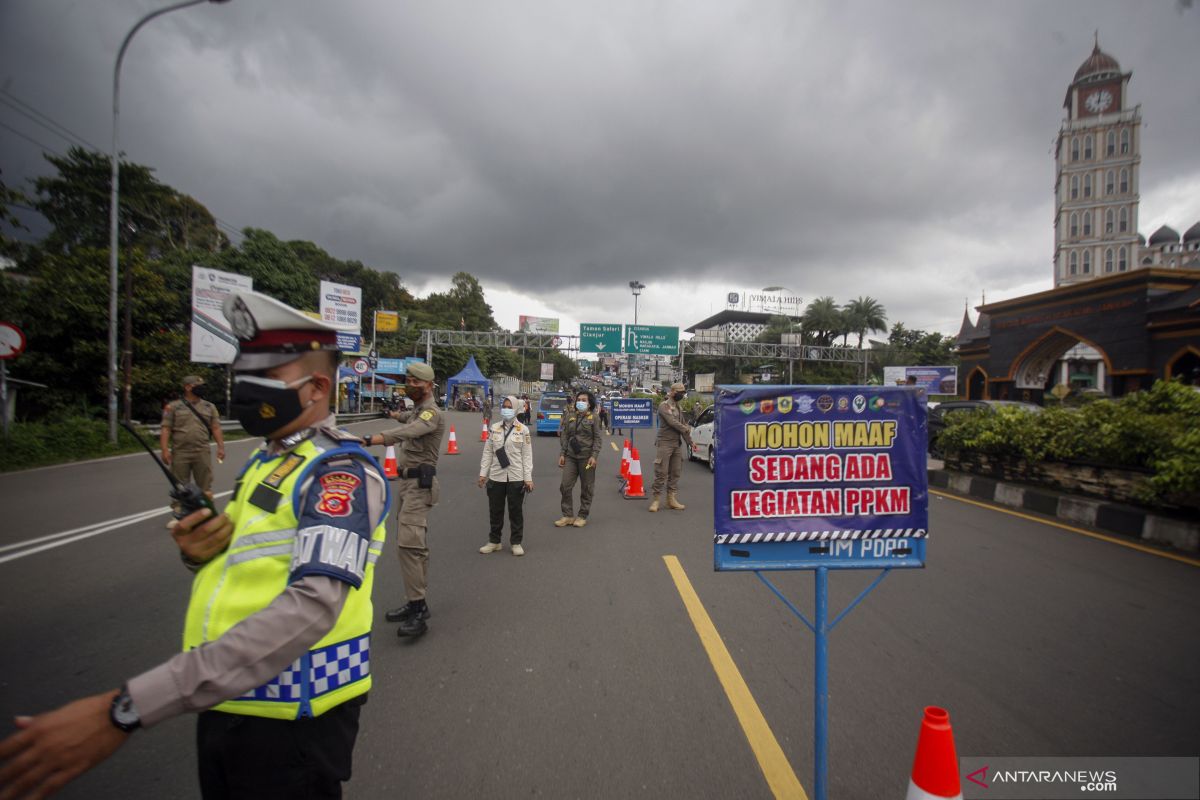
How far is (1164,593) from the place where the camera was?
15.9ft

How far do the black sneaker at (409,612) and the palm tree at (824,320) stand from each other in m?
53.5

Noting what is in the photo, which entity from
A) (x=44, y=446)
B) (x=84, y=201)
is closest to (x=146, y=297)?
(x=44, y=446)

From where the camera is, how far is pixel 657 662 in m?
Result: 3.56

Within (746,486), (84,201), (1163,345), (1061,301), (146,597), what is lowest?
(146,597)

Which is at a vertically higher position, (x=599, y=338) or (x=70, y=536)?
(x=599, y=338)

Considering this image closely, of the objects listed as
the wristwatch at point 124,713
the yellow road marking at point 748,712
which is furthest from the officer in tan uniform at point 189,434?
the wristwatch at point 124,713

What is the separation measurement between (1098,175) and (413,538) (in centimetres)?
9203

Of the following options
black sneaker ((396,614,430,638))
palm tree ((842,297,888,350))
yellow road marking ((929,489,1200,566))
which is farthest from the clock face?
black sneaker ((396,614,430,638))

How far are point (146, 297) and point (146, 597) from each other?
17.3 meters

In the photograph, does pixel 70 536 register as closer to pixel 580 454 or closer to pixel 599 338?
pixel 580 454

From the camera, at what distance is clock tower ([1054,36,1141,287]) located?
6544cm

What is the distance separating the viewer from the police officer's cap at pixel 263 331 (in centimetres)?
155

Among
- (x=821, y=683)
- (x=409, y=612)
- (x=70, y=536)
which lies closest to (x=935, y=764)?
(x=821, y=683)

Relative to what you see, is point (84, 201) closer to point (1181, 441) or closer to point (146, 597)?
point (146, 597)
